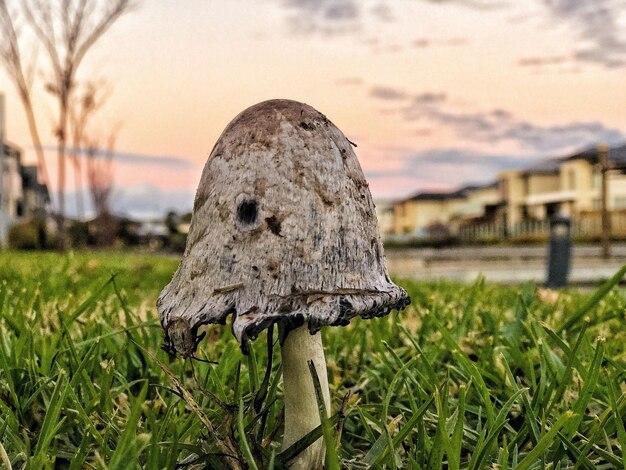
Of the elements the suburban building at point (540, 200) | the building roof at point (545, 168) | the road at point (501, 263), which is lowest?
the road at point (501, 263)

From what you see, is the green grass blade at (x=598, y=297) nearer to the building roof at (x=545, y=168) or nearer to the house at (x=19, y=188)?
the house at (x=19, y=188)

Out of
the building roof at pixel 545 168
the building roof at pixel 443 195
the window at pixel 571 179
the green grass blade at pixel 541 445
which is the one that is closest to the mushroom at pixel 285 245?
the green grass blade at pixel 541 445

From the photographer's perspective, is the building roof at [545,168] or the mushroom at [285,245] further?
the building roof at [545,168]

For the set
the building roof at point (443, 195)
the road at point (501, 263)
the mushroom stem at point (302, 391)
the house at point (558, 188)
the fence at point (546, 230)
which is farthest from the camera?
the building roof at point (443, 195)

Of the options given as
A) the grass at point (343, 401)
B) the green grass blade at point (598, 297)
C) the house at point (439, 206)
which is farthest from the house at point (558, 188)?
the grass at point (343, 401)

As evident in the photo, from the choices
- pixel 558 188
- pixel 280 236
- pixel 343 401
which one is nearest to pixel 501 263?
pixel 343 401

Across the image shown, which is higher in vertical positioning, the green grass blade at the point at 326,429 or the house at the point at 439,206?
the house at the point at 439,206

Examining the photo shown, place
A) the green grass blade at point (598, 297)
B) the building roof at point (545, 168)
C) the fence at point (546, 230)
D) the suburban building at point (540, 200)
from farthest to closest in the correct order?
the building roof at point (545, 168), the suburban building at point (540, 200), the fence at point (546, 230), the green grass blade at point (598, 297)

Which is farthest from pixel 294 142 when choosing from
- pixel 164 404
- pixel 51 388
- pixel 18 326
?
pixel 18 326

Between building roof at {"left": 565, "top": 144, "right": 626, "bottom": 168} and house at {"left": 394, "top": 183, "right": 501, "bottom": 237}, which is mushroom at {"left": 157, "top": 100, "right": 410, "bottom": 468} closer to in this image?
building roof at {"left": 565, "top": 144, "right": 626, "bottom": 168}
